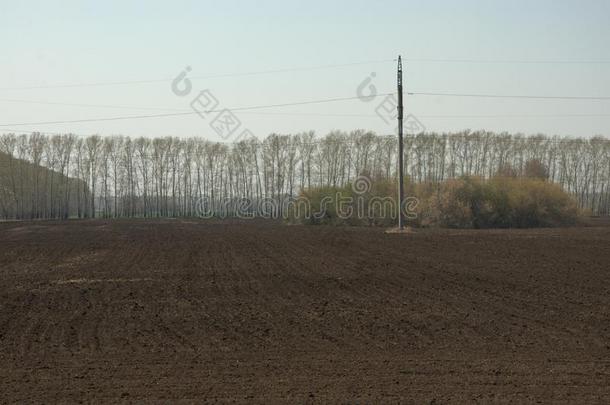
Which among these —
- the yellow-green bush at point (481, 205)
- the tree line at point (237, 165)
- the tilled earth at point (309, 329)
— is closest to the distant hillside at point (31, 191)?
the tree line at point (237, 165)

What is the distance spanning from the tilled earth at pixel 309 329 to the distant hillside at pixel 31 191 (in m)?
60.5

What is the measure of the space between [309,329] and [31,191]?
7770 cm

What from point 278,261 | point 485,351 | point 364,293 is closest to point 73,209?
point 278,261

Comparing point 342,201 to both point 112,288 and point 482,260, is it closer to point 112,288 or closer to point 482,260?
point 482,260

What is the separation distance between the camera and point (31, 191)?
81625mm

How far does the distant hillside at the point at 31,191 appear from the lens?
78.8 metres

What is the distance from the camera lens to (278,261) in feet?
77.4

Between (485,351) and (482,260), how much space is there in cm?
1297

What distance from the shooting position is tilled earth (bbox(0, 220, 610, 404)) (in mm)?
8477
